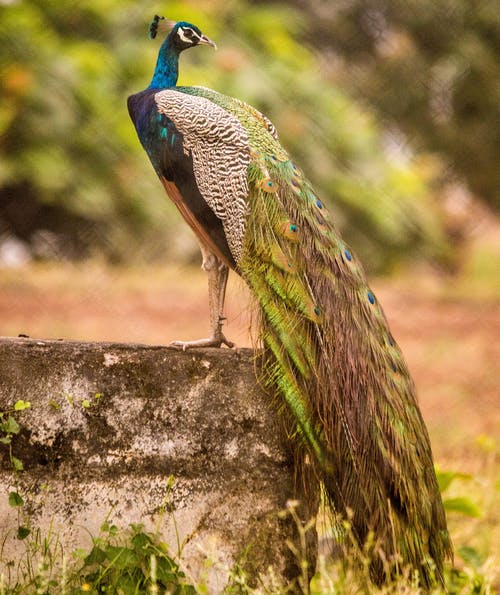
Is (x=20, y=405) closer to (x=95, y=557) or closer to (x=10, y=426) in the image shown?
(x=10, y=426)

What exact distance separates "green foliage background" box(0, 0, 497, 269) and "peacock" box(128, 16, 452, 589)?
5759 millimetres

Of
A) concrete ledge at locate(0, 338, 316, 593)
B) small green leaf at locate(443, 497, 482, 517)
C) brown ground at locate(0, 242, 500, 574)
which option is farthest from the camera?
brown ground at locate(0, 242, 500, 574)

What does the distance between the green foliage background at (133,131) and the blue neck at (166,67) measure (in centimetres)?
554

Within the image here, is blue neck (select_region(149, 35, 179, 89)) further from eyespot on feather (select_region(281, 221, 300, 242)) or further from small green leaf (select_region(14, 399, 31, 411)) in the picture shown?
small green leaf (select_region(14, 399, 31, 411))

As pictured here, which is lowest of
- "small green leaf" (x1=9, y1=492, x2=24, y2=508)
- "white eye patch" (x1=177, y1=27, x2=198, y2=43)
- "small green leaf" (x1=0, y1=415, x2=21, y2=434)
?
"small green leaf" (x1=9, y1=492, x2=24, y2=508)

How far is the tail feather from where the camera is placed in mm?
2260

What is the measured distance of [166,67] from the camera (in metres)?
2.57

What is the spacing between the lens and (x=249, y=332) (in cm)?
233

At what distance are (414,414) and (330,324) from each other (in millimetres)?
347

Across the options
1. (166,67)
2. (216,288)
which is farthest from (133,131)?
(216,288)

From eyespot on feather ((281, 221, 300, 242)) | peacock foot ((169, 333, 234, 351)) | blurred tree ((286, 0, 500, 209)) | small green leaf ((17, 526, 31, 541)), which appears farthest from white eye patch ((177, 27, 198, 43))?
blurred tree ((286, 0, 500, 209))

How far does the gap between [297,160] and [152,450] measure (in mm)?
8334

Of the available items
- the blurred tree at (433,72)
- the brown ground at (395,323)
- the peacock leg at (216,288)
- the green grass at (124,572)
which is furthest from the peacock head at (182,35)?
the blurred tree at (433,72)

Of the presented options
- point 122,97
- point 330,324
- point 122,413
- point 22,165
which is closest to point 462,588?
point 330,324
